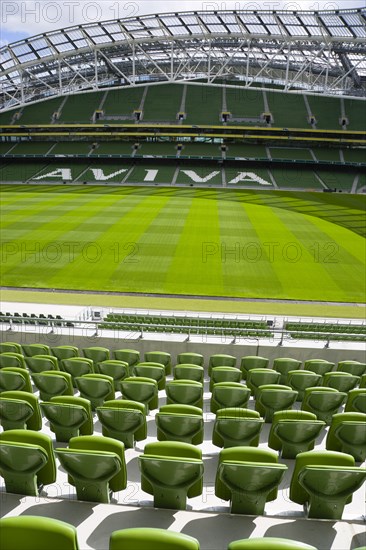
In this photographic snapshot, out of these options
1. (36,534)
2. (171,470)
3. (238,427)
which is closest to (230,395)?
(238,427)

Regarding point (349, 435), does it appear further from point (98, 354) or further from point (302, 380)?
point (98, 354)

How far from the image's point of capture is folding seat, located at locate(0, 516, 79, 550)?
2996 millimetres

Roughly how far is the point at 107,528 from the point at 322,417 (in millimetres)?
3932

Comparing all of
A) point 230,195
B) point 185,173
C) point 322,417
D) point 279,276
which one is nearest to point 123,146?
point 185,173

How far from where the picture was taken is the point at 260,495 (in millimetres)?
4242

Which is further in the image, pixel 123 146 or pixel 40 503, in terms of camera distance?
pixel 123 146

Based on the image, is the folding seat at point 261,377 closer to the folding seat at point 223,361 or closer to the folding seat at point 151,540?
the folding seat at point 223,361

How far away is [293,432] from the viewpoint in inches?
211

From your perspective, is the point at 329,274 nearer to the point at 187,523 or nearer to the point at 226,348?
the point at 226,348

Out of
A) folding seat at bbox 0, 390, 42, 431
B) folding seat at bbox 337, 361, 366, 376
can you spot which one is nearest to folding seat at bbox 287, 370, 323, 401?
folding seat at bbox 337, 361, 366, 376

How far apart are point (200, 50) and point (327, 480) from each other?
6090 cm

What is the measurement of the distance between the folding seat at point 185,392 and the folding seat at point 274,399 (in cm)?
95

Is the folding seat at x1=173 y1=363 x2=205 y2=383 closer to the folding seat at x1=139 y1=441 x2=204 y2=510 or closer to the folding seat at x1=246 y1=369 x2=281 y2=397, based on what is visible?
the folding seat at x1=246 y1=369 x2=281 y2=397

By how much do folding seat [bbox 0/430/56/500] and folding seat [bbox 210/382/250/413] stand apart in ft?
8.94
